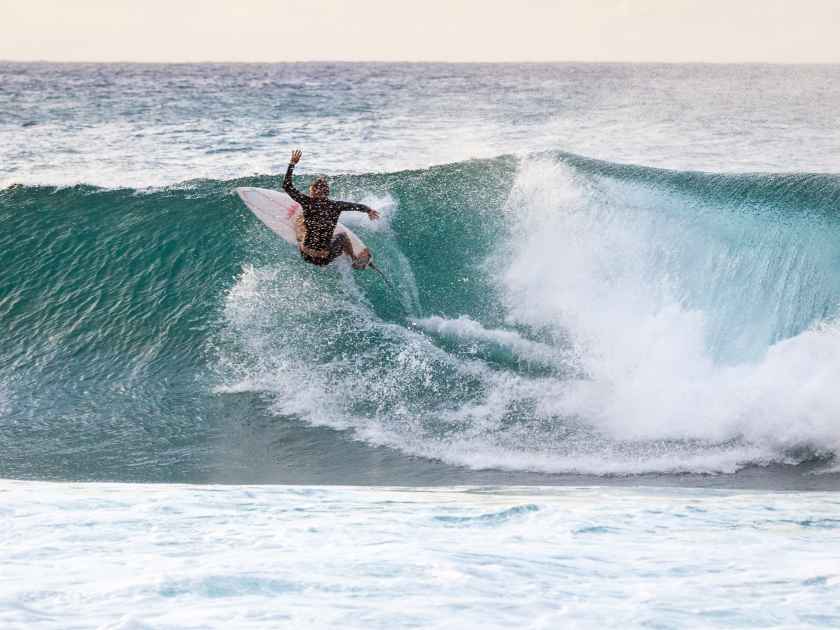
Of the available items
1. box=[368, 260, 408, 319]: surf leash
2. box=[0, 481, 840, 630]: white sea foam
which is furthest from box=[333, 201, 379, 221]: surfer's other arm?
box=[0, 481, 840, 630]: white sea foam

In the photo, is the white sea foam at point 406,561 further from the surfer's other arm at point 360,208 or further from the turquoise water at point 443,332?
the surfer's other arm at point 360,208

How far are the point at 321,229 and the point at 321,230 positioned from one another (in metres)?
0.01

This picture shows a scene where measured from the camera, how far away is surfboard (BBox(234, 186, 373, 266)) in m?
9.71

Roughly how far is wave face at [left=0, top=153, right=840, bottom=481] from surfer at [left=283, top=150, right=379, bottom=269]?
402mm

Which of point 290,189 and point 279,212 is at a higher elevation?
point 290,189

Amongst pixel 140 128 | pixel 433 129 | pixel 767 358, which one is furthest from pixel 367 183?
pixel 140 128

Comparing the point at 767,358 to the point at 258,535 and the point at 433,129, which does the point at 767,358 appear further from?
the point at 433,129

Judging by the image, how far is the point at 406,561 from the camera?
12.6 feet

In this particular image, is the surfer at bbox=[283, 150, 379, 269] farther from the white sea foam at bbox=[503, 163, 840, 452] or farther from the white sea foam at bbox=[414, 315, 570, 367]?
the white sea foam at bbox=[503, 163, 840, 452]

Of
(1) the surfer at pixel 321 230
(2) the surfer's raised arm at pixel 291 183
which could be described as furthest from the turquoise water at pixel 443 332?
(2) the surfer's raised arm at pixel 291 183

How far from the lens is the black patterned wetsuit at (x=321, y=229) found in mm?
8828

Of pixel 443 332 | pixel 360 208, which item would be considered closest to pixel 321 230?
pixel 360 208

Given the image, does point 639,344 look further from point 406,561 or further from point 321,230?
point 406,561

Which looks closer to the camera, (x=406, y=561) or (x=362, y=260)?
(x=406, y=561)
